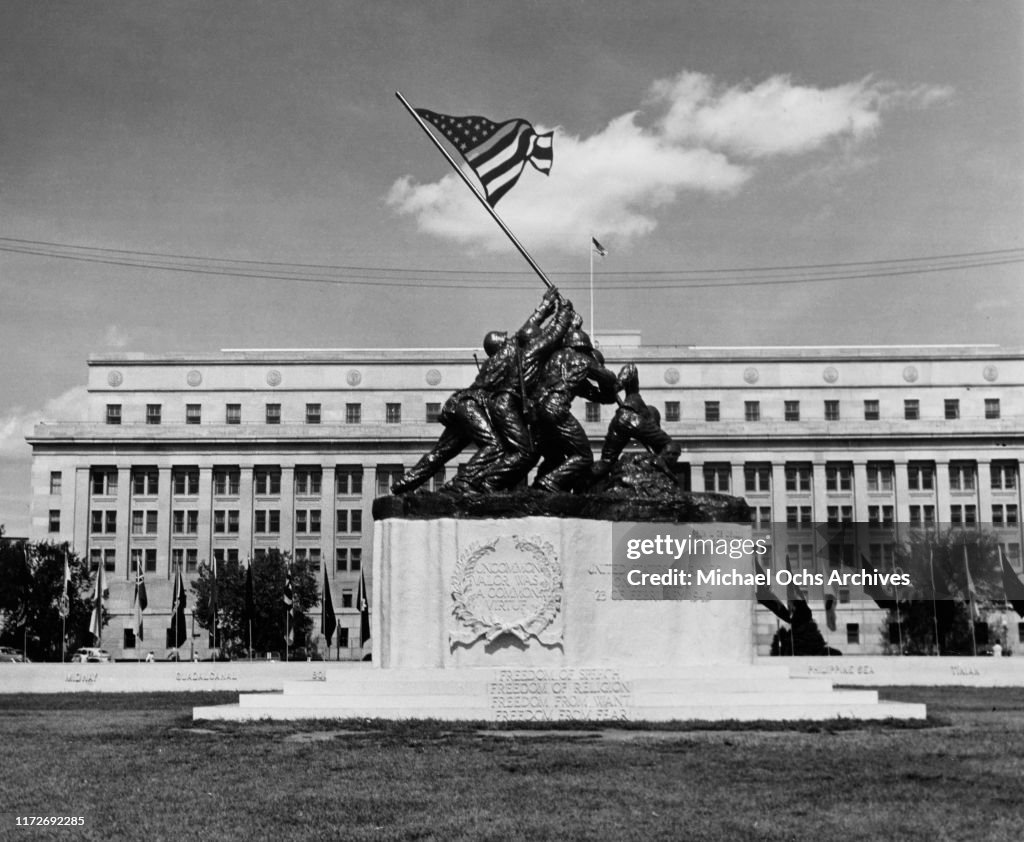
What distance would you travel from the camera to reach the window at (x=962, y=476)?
83.2 metres

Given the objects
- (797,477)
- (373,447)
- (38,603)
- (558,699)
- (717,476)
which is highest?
(373,447)

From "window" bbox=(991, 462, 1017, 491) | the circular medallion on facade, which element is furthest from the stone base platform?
"window" bbox=(991, 462, 1017, 491)

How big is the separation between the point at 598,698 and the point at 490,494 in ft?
13.5

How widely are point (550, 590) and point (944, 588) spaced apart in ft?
134

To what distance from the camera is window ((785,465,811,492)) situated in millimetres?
83688

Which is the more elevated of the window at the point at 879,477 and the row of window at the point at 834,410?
the row of window at the point at 834,410

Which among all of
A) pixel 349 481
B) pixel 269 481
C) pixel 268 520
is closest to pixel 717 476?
pixel 349 481

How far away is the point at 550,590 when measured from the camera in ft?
72.0

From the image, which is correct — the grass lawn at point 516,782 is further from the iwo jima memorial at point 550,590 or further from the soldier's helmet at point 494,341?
the soldier's helmet at point 494,341

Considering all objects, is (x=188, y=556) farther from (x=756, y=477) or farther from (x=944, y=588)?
(x=944, y=588)

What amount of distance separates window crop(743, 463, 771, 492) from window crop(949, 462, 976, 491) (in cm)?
1117

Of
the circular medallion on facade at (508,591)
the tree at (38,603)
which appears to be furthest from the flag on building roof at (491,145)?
the tree at (38,603)

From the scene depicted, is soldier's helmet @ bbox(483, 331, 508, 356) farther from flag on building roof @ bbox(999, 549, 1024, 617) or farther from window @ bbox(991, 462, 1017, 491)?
window @ bbox(991, 462, 1017, 491)

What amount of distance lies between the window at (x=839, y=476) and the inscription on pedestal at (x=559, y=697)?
65.7 meters
